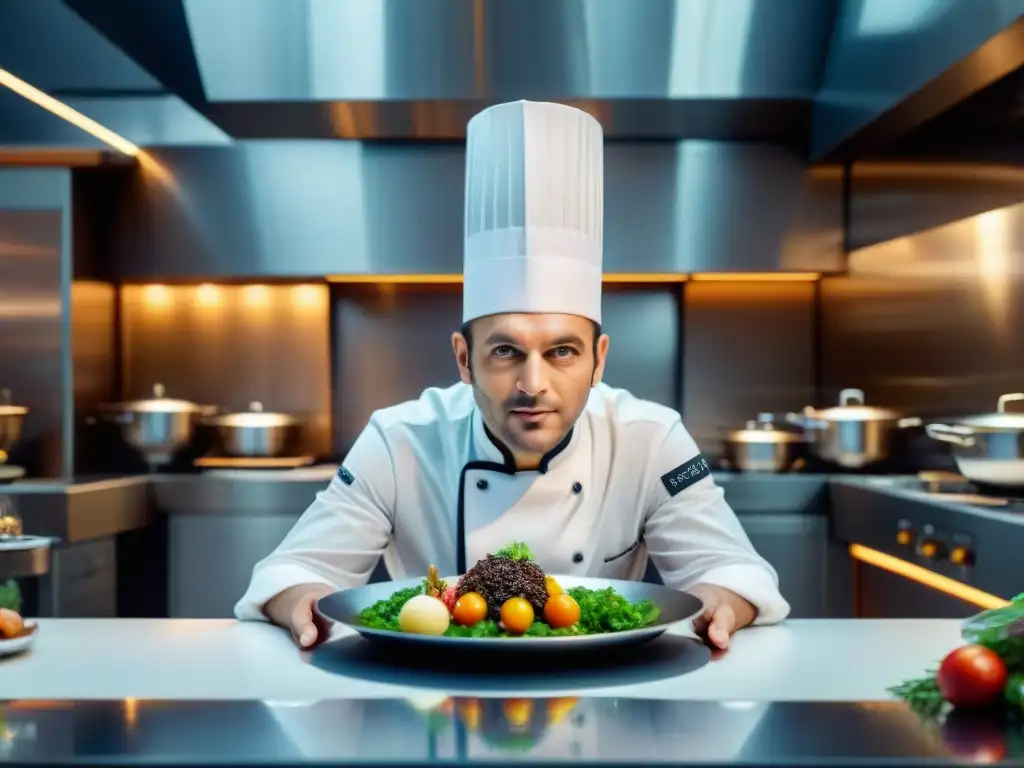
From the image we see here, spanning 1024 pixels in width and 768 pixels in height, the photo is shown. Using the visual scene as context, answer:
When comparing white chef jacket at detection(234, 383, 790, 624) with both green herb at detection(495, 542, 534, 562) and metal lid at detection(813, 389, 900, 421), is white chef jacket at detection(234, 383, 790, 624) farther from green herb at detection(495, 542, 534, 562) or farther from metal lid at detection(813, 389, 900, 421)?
metal lid at detection(813, 389, 900, 421)

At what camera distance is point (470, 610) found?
1.33m

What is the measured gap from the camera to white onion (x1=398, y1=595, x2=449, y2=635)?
130 cm

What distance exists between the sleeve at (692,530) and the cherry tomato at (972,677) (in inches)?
23.3

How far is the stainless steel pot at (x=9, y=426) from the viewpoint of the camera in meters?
3.57

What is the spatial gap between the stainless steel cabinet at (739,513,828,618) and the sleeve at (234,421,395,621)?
6.01 ft

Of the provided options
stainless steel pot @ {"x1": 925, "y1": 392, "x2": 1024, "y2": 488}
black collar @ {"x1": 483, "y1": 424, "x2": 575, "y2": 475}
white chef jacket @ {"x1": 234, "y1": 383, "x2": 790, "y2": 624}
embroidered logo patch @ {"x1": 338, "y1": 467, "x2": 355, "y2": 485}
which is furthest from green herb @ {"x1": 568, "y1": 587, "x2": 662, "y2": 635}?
stainless steel pot @ {"x1": 925, "y1": 392, "x2": 1024, "y2": 488}

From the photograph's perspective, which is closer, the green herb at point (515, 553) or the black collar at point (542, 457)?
the green herb at point (515, 553)

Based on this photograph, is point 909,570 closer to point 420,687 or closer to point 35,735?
point 420,687

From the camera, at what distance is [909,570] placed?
10.5 feet

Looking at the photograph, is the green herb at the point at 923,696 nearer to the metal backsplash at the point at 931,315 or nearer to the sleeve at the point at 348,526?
the sleeve at the point at 348,526

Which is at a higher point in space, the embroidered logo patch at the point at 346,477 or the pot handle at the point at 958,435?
the pot handle at the point at 958,435

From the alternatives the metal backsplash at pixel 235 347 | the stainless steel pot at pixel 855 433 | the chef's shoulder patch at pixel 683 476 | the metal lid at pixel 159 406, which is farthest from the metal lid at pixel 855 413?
the metal lid at pixel 159 406

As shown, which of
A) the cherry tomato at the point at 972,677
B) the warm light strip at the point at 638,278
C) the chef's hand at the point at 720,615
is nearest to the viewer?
the cherry tomato at the point at 972,677

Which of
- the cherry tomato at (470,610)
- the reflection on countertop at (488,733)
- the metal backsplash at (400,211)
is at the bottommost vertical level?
the reflection on countertop at (488,733)
